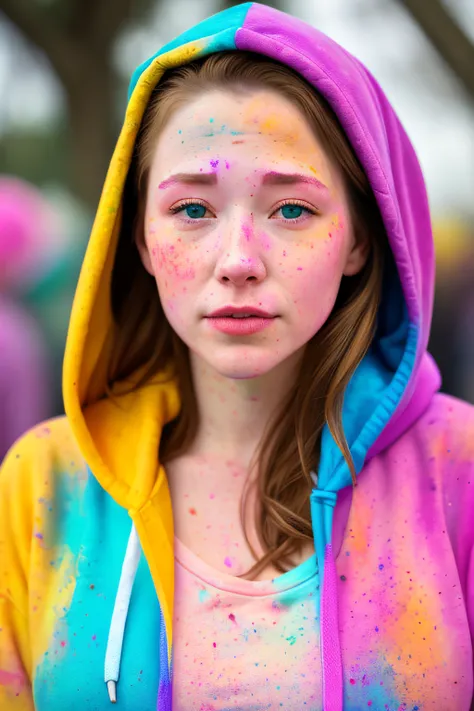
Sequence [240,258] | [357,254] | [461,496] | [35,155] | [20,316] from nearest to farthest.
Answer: [240,258] → [461,496] → [357,254] → [20,316] → [35,155]

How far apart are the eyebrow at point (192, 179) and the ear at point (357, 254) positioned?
0.28m

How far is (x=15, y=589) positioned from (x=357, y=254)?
812 mm

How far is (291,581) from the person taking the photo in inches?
53.2

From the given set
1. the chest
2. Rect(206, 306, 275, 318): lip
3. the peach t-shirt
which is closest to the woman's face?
Rect(206, 306, 275, 318): lip

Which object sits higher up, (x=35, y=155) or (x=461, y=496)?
(x=35, y=155)

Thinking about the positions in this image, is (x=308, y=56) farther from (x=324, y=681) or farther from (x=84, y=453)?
(x=324, y=681)

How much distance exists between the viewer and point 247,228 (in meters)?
1.31

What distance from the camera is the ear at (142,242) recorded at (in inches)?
59.3

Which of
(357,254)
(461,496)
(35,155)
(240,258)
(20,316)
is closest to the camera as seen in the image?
(240,258)

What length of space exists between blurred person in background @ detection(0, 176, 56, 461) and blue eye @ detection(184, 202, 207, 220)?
1737 mm

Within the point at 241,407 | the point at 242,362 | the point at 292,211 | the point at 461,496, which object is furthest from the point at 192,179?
the point at 461,496

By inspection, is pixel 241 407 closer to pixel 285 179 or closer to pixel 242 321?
pixel 242 321

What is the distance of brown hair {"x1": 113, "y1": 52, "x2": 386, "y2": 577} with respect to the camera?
136cm

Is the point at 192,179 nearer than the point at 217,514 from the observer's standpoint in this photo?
Yes
